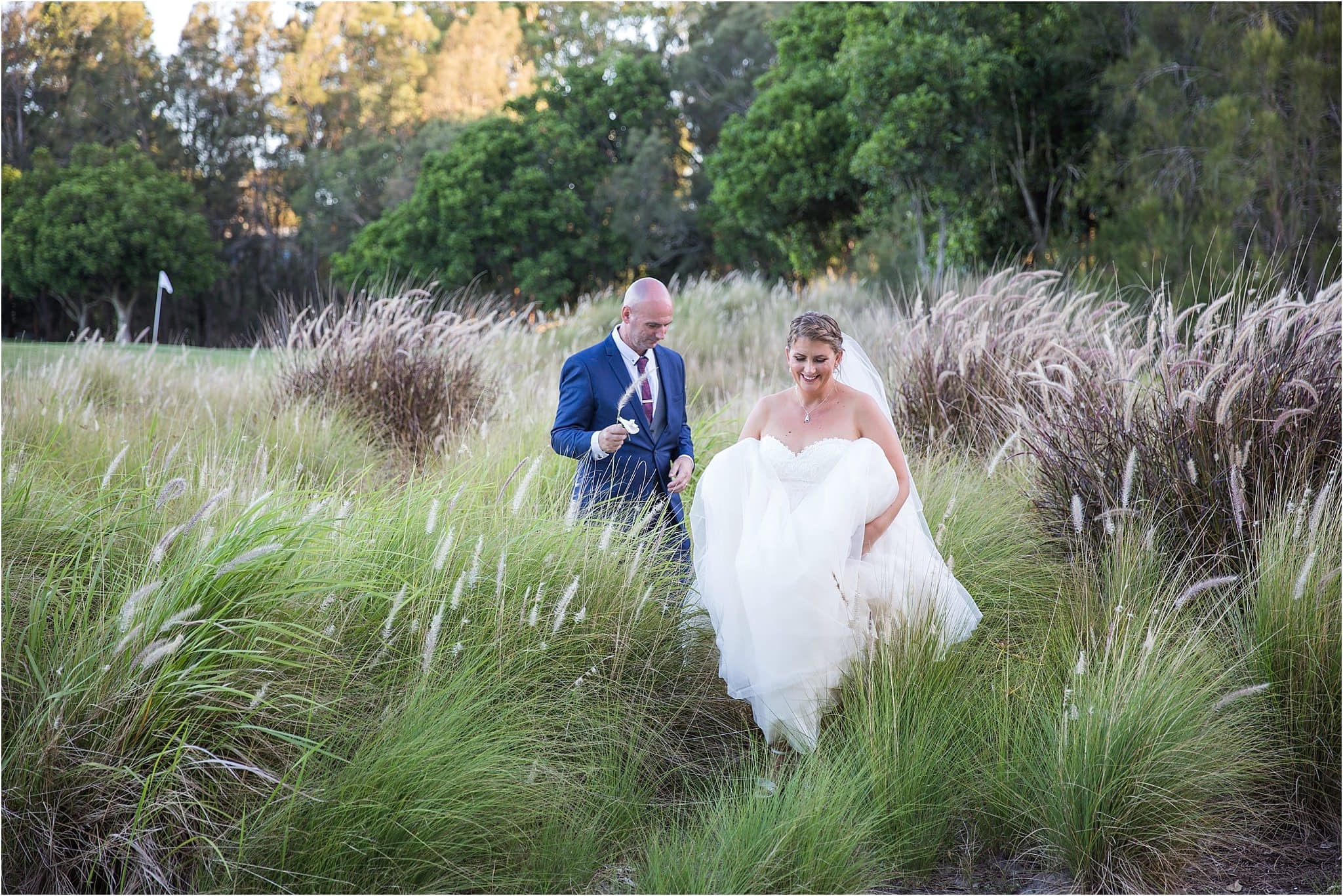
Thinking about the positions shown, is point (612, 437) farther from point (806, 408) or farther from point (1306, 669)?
point (1306, 669)

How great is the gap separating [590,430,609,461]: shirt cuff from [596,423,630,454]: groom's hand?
0.02 m

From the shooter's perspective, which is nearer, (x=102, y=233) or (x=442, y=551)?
(x=442, y=551)

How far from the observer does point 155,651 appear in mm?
2668

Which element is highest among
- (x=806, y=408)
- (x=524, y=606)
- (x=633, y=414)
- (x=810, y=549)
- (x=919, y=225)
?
(x=919, y=225)

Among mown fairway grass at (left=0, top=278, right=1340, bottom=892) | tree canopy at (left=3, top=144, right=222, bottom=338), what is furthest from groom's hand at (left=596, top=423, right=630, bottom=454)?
tree canopy at (left=3, top=144, right=222, bottom=338)

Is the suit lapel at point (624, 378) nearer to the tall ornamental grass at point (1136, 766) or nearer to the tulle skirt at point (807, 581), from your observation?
the tulle skirt at point (807, 581)

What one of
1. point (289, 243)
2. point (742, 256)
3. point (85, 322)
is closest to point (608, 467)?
point (742, 256)

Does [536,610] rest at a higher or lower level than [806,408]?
lower

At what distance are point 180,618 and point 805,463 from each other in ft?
6.97

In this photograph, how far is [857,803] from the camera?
3.33 metres

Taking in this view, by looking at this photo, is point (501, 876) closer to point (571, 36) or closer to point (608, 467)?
point (608, 467)

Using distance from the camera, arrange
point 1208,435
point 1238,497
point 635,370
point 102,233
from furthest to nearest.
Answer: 1. point 102,233
2. point 1208,435
3. point 635,370
4. point 1238,497

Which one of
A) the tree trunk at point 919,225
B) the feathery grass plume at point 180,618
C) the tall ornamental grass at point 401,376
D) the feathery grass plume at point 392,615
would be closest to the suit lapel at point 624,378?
the feathery grass plume at point 392,615

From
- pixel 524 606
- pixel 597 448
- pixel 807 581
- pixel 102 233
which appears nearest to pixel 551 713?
pixel 524 606
